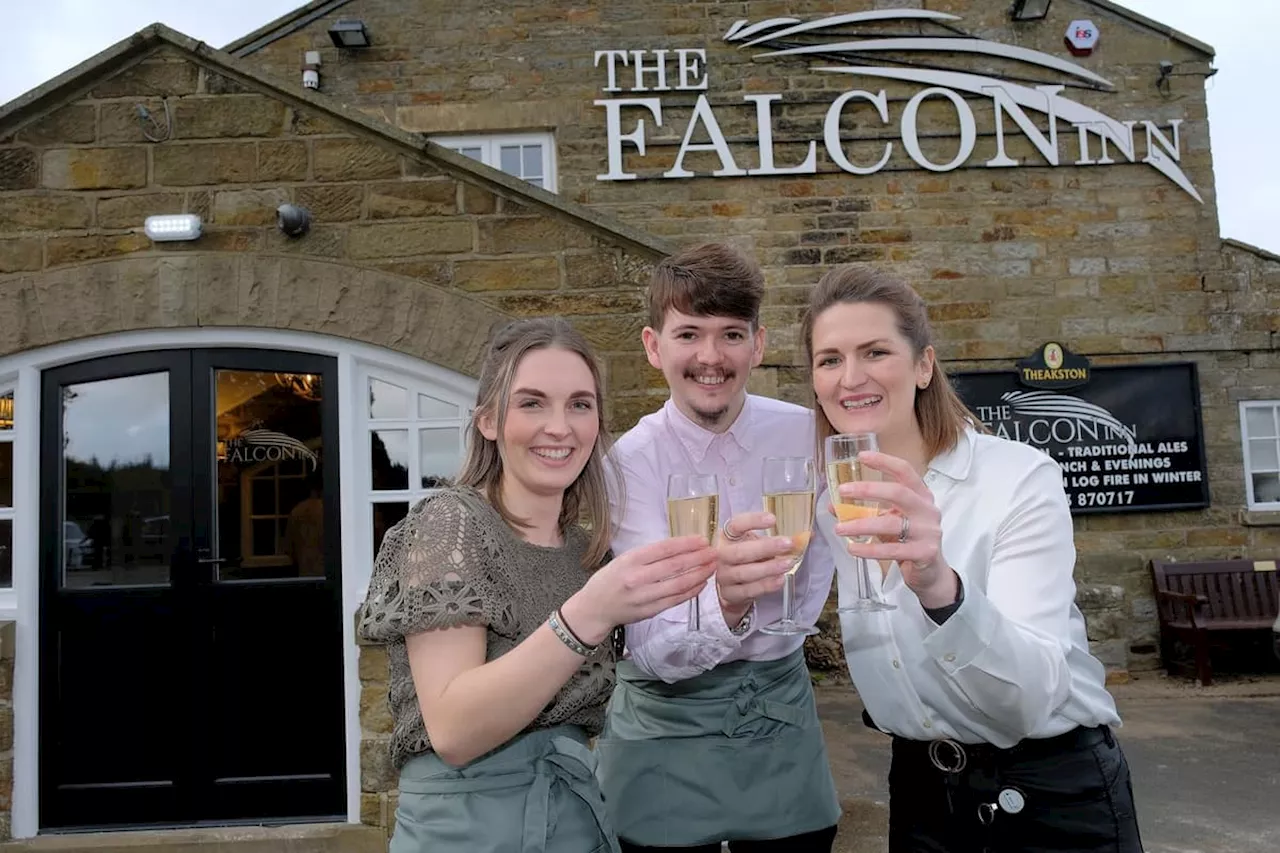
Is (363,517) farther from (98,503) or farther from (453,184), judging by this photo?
(453,184)

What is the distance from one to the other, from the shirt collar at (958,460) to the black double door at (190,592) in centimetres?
311

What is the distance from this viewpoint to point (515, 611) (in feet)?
5.07

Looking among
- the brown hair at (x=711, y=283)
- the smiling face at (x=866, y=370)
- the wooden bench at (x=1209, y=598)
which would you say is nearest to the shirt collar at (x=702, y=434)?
the brown hair at (x=711, y=283)

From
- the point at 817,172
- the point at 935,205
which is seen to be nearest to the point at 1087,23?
the point at 935,205

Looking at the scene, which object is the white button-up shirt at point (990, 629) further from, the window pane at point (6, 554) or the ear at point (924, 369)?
the window pane at point (6, 554)

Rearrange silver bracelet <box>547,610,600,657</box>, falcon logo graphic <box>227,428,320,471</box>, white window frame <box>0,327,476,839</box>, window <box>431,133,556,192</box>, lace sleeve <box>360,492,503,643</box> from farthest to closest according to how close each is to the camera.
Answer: window <box>431,133,556,192</box>, falcon logo graphic <box>227,428,320,471</box>, white window frame <box>0,327,476,839</box>, lace sleeve <box>360,492,503,643</box>, silver bracelet <box>547,610,600,657</box>

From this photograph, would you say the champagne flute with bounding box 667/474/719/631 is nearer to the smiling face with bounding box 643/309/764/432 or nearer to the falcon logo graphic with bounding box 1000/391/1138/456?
the smiling face with bounding box 643/309/764/432

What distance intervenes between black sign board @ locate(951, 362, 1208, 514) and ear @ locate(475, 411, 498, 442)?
636 centimetres

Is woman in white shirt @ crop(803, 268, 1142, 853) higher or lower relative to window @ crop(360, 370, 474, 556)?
lower

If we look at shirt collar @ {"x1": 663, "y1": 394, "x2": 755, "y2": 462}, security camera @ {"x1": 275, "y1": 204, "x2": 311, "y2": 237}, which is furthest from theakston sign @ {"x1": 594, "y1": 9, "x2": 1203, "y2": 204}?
shirt collar @ {"x1": 663, "y1": 394, "x2": 755, "y2": 462}

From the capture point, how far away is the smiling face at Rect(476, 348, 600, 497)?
1.64 m

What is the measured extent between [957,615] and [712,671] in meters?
0.79

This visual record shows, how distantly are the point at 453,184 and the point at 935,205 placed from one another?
4.83 m

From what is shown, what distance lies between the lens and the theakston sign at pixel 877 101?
7438mm
